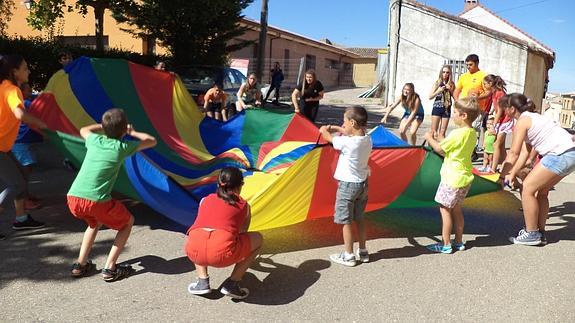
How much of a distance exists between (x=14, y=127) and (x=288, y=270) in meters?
2.67

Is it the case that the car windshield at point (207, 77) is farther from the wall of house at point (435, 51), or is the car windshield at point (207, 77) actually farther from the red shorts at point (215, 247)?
the red shorts at point (215, 247)

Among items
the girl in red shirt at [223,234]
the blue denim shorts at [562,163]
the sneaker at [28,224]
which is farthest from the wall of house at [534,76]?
the sneaker at [28,224]

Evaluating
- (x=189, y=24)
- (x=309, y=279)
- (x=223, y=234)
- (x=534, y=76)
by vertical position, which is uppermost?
(x=189, y=24)

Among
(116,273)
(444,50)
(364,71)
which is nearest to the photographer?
(116,273)

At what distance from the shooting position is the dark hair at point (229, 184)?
10.4 ft

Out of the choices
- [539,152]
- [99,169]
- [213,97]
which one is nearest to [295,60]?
[213,97]

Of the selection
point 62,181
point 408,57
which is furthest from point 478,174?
point 408,57

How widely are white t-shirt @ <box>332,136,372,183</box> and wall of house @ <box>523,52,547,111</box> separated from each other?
16774mm

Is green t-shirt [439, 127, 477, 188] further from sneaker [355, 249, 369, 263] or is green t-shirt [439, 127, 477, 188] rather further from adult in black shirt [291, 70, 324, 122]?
adult in black shirt [291, 70, 324, 122]

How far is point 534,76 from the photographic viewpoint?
19922 mm

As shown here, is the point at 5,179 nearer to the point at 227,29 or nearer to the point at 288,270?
the point at 288,270

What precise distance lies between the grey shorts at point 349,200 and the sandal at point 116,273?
1649 millimetres

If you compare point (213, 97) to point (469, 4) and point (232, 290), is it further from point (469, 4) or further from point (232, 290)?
point (469, 4)

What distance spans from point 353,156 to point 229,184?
1.14m
